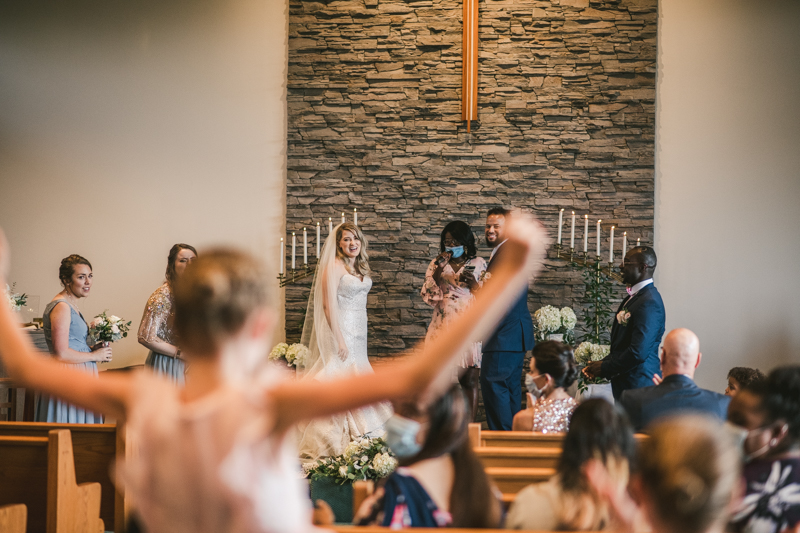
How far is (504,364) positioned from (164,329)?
256cm

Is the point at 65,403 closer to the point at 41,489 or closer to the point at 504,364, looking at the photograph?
the point at 41,489

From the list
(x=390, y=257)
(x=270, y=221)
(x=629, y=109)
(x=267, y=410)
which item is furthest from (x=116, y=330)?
(x=629, y=109)

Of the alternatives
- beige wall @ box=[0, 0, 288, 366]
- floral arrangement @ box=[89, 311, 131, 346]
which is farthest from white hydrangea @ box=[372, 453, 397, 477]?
beige wall @ box=[0, 0, 288, 366]

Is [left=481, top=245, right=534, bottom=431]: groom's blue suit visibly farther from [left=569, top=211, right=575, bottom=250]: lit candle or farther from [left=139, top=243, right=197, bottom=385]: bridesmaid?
[left=139, top=243, right=197, bottom=385]: bridesmaid

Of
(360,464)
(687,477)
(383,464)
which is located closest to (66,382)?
(687,477)

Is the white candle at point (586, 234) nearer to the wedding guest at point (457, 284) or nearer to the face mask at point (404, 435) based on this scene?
the wedding guest at point (457, 284)

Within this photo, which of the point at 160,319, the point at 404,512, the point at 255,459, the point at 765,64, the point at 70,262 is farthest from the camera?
the point at 765,64

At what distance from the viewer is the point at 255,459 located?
32.4 inches

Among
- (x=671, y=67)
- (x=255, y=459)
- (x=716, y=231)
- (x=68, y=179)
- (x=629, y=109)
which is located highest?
(x=671, y=67)

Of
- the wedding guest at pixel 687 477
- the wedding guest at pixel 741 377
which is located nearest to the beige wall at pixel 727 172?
the wedding guest at pixel 741 377

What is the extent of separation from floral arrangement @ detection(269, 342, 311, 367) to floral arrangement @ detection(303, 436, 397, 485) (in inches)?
44.6

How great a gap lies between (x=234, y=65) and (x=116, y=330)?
2.91 meters

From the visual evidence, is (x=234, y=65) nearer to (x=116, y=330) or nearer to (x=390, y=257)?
(x=390, y=257)

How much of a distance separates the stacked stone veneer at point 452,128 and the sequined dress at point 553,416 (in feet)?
9.00
